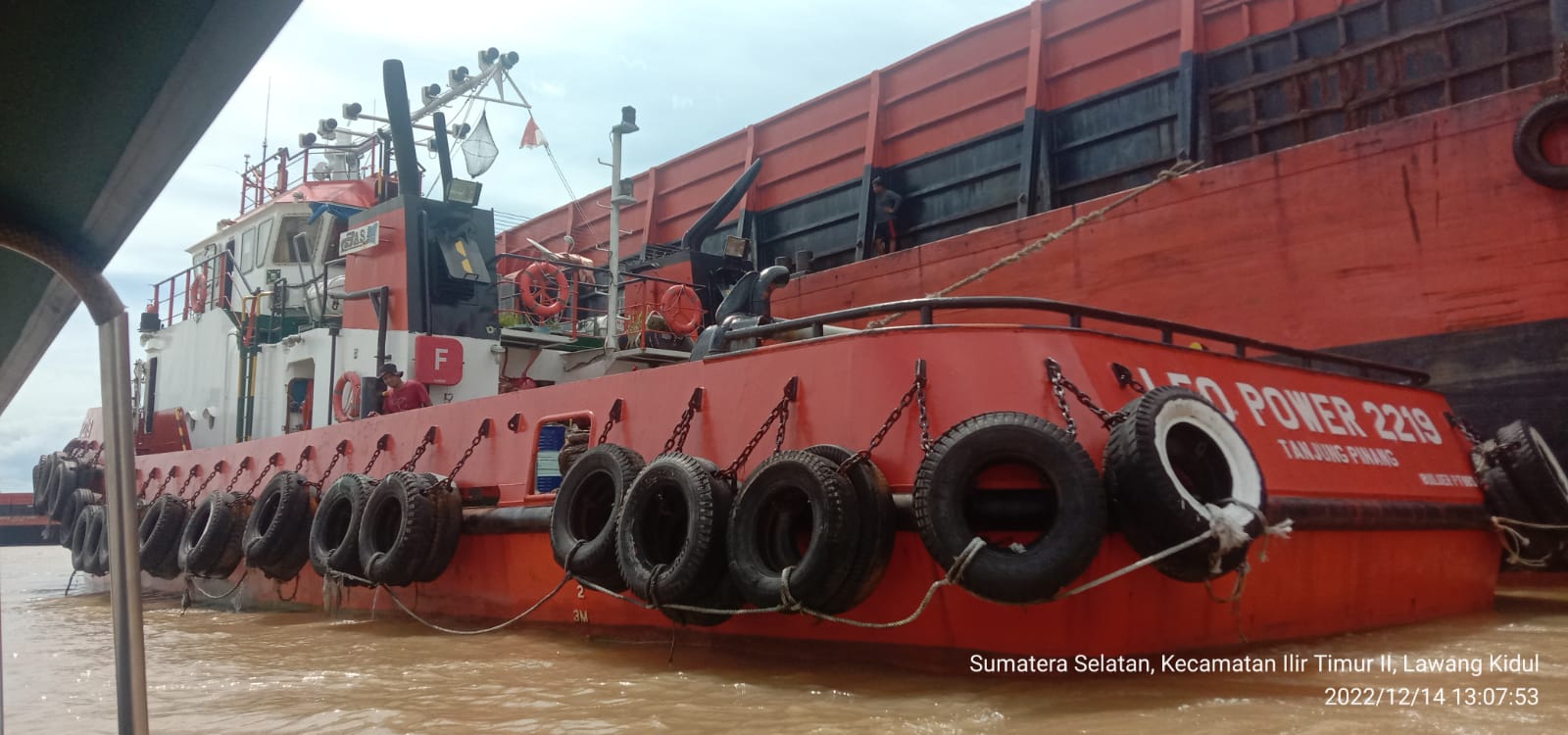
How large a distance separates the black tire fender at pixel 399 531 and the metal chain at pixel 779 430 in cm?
218

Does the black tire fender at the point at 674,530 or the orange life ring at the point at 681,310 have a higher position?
the orange life ring at the point at 681,310

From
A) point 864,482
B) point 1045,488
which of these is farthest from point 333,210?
point 1045,488

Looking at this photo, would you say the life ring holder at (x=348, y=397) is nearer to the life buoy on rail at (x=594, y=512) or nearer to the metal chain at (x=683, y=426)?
the life buoy on rail at (x=594, y=512)

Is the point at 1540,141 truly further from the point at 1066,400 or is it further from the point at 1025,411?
the point at 1025,411

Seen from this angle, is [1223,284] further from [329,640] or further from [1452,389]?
[329,640]

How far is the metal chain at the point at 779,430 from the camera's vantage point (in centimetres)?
410

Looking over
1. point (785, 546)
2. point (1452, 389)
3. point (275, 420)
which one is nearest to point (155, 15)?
point (785, 546)

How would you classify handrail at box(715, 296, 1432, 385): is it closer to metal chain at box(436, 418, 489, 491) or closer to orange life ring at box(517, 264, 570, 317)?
metal chain at box(436, 418, 489, 491)

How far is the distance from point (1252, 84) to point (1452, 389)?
345cm

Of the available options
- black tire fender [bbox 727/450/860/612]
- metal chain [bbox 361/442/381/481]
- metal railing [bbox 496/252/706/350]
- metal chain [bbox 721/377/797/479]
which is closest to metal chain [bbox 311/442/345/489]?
metal chain [bbox 361/442/381/481]

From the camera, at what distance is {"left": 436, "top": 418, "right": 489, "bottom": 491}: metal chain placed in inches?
223

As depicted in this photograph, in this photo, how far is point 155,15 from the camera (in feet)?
2.67

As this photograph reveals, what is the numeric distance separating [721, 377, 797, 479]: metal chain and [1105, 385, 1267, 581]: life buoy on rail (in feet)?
4.15

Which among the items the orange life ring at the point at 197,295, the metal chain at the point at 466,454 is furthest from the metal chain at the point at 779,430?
the orange life ring at the point at 197,295
